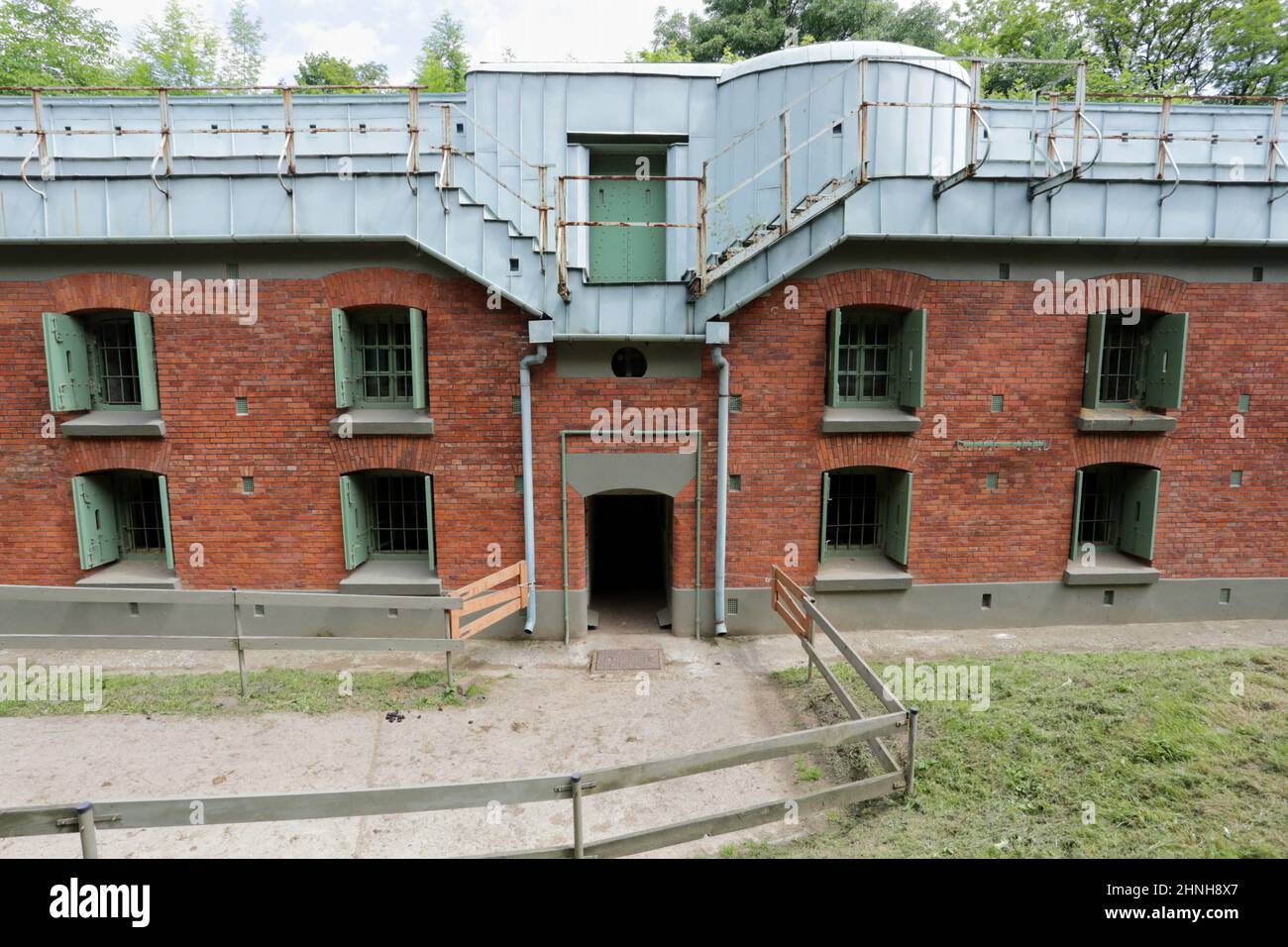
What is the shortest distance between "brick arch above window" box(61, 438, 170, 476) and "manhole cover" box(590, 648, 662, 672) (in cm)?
707

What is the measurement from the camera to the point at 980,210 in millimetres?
9469

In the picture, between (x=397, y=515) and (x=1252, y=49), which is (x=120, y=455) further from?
(x=1252, y=49)

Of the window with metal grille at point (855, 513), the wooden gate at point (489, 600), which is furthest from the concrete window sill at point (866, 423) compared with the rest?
the wooden gate at point (489, 600)

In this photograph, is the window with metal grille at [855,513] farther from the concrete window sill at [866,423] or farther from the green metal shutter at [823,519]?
the concrete window sill at [866,423]

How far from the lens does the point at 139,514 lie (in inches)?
433

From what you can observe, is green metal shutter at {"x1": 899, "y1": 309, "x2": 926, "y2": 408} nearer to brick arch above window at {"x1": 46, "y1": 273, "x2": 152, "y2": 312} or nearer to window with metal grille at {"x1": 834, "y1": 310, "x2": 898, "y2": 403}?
window with metal grille at {"x1": 834, "y1": 310, "x2": 898, "y2": 403}

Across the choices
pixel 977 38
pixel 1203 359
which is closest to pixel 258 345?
pixel 1203 359

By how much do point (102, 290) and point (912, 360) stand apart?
11899 millimetres

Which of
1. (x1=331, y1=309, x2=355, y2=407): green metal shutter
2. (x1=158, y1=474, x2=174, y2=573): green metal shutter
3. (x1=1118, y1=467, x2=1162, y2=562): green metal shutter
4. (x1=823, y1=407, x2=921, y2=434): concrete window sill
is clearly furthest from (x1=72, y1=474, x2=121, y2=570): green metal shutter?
(x1=1118, y1=467, x2=1162, y2=562): green metal shutter

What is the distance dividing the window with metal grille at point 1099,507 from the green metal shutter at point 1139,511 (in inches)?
5.0

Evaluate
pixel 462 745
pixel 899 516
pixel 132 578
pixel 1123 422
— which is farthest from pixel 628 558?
pixel 1123 422

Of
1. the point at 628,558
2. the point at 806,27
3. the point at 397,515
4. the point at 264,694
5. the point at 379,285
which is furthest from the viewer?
the point at 806,27

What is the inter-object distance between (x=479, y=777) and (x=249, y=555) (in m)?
5.89

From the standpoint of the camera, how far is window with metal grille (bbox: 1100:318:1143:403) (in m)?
10.7
